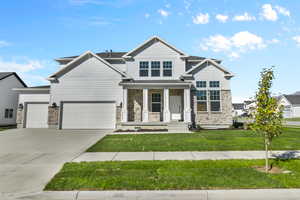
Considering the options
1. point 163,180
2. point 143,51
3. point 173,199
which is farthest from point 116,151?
point 143,51

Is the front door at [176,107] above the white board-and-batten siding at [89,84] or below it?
below

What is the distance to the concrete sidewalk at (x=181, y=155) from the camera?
6.53m

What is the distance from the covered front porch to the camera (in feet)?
52.0

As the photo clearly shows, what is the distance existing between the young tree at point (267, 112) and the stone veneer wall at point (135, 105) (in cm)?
1199

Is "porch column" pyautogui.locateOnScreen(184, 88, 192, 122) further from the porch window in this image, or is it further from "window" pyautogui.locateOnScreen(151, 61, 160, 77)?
"window" pyautogui.locateOnScreen(151, 61, 160, 77)

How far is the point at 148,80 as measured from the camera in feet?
56.5

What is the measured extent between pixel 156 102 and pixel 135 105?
6.74ft

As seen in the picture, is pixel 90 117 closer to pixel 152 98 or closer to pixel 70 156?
pixel 152 98

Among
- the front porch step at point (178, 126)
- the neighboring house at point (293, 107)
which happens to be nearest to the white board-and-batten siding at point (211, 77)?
the front porch step at point (178, 126)

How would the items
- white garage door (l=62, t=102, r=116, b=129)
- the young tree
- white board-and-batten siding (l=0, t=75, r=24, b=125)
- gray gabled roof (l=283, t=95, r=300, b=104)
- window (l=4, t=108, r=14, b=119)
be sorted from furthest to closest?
gray gabled roof (l=283, t=95, r=300, b=104) → window (l=4, t=108, r=14, b=119) → white board-and-batten siding (l=0, t=75, r=24, b=125) → white garage door (l=62, t=102, r=116, b=129) → the young tree

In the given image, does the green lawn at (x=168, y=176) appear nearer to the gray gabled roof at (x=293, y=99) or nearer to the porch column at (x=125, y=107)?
the porch column at (x=125, y=107)

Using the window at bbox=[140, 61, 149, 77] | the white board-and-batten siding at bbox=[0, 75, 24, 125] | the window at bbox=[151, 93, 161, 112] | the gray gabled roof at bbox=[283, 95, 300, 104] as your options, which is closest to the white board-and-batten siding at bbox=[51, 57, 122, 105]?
the window at bbox=[140, 61, 149, 77]

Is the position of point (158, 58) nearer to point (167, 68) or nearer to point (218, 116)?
point (167, 68)

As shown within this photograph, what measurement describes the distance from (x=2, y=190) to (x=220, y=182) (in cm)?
505
